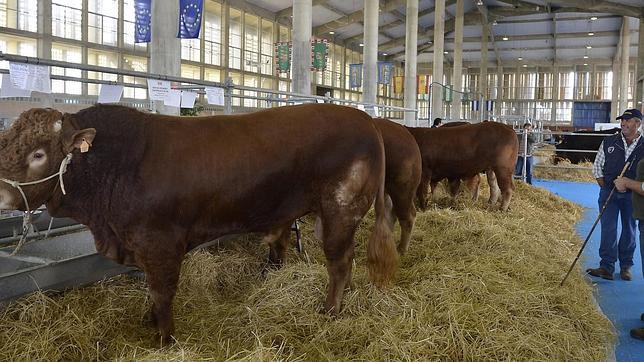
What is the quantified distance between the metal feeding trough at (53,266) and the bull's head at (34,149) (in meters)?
0.57

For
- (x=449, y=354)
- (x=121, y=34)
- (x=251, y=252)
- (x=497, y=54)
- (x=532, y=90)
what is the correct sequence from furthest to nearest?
1. (x=532, y=90)
2. (x=497, y=54)
3. (x=121, y=34)
4. (x=251, y=252)
5. (x=449, y=354)

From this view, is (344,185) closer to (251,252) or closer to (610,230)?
(251,252)

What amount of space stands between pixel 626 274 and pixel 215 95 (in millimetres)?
4797

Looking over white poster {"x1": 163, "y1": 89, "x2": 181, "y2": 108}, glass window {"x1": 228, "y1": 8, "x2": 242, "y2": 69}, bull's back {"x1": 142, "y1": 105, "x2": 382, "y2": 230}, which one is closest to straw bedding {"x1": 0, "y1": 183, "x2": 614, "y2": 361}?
bull's back {"x1": 142, "y1": 105, "x2": 382, "y2": 230}

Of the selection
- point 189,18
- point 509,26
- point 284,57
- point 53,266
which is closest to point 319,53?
point 284,57

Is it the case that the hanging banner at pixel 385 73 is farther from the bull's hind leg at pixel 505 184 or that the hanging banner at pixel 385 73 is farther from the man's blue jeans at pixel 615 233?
the man's blue jeans at pixel 615 233

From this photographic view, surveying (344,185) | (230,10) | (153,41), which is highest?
(230,10)

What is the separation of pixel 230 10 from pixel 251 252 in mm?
25890

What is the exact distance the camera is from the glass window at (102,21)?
21703mm

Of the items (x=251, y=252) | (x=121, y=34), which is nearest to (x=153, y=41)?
(x=251, y=252)

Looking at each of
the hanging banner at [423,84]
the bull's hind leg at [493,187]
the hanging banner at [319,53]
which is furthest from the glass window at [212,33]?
the bull's hind leg at [493,187]

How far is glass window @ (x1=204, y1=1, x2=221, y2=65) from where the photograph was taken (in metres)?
27.2

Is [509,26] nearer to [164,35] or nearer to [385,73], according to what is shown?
[385,73]

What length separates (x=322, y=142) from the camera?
11.2ft
